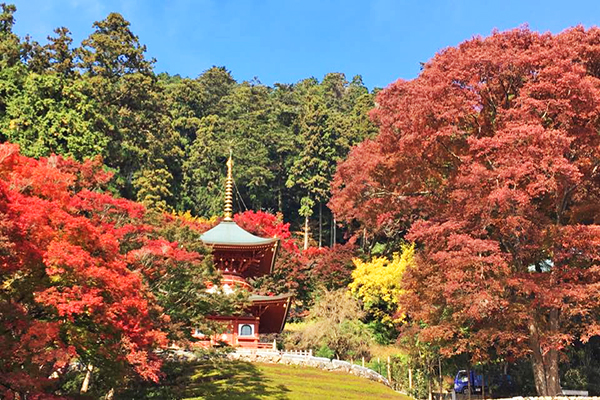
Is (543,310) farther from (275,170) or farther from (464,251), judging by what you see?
(275,170)

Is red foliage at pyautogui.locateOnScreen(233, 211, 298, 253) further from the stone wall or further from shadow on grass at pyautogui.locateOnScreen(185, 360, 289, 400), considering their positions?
shadow on grass at pyautogui.locateOnScreen(185, 360, 289, 400)

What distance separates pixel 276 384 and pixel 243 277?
856 cm

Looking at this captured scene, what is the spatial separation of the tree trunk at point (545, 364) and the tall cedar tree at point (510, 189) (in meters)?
0.04

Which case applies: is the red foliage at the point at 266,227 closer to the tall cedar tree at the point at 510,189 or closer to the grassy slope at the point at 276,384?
the grassy slope at the point at 276,384

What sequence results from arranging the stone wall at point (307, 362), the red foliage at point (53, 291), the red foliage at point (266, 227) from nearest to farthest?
the red foliage at point (53, 291)
the stone wall at point (307, 362)
the red foliage at point (266, 227)

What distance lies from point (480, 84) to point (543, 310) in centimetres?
818

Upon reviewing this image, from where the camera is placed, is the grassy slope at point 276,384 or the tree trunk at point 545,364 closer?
the grassy slope at point 276,384

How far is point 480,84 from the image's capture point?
66.7ft

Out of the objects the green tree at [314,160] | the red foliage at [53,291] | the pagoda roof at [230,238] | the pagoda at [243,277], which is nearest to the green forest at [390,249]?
the red foliage at [53,291]

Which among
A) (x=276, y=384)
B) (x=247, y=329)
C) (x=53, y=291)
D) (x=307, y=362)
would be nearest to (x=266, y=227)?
(x=247, y=329)

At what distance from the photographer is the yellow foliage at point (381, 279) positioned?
33.5 meters

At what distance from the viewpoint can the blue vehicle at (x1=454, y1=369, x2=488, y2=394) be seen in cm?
2565

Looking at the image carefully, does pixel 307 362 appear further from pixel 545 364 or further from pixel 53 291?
pixel 53 291

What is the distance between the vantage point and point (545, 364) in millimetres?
19391
